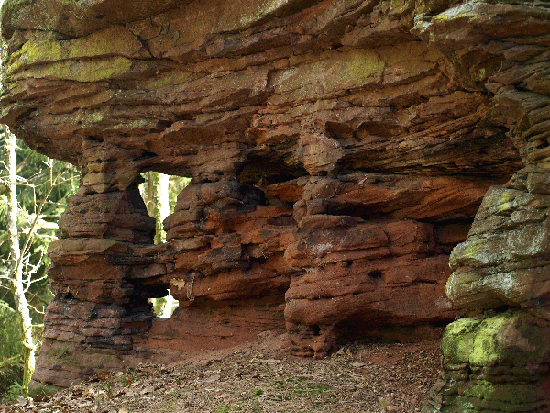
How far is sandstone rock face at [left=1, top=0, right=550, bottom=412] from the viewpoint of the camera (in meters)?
7.02

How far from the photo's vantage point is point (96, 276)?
12789 millimetres

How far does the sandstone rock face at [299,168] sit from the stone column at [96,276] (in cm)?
5

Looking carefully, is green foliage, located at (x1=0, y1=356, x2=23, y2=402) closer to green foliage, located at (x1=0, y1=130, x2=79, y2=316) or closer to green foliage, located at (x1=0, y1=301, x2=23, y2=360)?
green foliage, located at (x1=0, y1=301, x2=23, y2=360)

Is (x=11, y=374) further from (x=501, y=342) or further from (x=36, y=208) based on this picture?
(x=501, y=342)

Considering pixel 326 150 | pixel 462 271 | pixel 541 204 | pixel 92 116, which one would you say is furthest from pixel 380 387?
pixel 92 116

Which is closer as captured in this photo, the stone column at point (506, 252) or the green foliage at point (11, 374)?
the stone column at point (506, 252)

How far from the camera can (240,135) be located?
12.0m

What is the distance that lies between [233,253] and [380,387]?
4619 millimetres

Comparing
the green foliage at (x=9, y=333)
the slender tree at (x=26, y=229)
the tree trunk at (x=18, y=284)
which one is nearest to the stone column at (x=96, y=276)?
the slender tree at (x=26, y=229)

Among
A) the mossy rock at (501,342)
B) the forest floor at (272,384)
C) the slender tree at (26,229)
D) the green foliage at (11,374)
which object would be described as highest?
the slender tree at (26,229)

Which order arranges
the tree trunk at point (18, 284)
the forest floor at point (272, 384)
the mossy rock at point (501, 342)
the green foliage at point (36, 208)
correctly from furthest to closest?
the green foliage at point (36, 208), the tree trunk at point (18, 284), the forest floor at point (272, 384), the mossy rock at point (501, 342)

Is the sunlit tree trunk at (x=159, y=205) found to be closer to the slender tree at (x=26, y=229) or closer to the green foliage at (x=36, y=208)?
the slender tree at (x=26, y=229)

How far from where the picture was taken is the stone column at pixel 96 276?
12422mm

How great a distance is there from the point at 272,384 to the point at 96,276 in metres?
5.68
